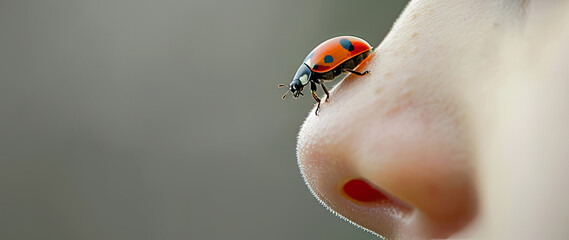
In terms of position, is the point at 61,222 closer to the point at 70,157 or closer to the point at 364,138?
the point at 70,157

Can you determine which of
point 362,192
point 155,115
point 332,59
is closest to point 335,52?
point 332,59

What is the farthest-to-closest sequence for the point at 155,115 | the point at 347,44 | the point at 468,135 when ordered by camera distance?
the point at 155,115 < the point at 347,44 < the point at 468,135

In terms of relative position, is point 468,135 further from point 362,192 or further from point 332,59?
point 332,59

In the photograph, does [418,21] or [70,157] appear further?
[70,157]

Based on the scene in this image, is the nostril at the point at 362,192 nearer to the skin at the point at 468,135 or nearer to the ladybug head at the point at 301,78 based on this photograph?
the skin at the point at 468,135

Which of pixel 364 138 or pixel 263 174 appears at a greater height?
pixel 364 138

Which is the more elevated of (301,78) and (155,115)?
(301,78)

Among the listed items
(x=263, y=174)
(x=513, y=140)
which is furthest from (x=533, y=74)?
(x=263, y=174)
